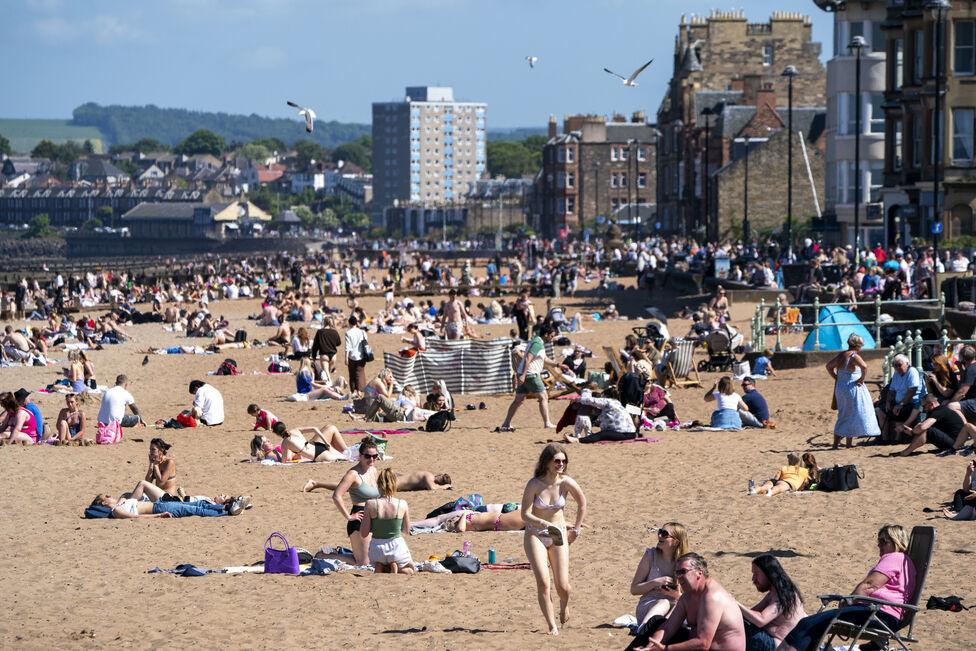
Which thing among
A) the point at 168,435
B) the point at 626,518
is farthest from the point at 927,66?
the point at 626,518

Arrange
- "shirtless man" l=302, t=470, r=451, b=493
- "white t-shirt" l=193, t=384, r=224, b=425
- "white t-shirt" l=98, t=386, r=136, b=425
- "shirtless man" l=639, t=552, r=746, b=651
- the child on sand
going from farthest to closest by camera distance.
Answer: "white t-shirt" l=193, t=384, r=224, b=425, "white t-shirt" l=98, t=386, r=136, b=425, "shirtless man" l=302, t=470, r=451, b=493, the child on sand, "shirtless man" l=639, t=552, r=746, b=651

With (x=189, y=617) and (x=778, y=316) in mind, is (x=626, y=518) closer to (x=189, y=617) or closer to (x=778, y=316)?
(x=189, y=617)

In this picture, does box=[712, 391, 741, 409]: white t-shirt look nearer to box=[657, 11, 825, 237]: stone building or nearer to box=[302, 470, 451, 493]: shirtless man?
box=[302, 470, 451, 493]: shirtless man

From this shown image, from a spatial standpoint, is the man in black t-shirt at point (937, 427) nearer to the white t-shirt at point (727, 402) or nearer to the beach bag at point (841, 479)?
the beach bag at point (841, 479)

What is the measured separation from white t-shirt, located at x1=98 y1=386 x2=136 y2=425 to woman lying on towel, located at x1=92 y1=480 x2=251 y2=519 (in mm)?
4979

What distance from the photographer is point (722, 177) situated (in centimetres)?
6788

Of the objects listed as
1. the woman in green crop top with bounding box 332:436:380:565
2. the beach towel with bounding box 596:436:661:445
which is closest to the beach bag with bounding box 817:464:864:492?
the beach towel with bounding box 596:436:661:445

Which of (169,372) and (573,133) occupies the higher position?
(573,133)

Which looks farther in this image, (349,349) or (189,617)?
(349,349)

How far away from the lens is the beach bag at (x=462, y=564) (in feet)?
41.3

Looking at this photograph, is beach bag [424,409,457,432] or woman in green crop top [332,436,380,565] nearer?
A: woman in green crop top [332,436,380,565]

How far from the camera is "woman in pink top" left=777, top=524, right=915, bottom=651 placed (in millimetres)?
8930

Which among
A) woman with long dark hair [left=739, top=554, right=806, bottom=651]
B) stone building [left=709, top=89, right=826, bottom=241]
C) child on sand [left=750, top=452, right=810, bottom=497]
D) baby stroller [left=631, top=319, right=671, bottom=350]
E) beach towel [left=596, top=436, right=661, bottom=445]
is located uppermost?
stone building [left=709, top=89, right=826, bottom=241]

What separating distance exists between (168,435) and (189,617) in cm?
1024
